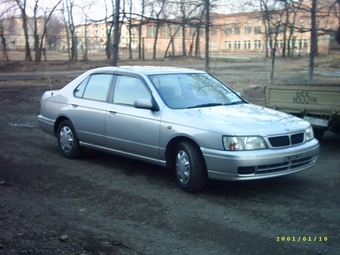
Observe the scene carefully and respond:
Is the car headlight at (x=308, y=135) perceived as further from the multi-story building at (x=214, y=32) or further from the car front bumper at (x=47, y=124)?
the multi-story building at (x=214, y=32)

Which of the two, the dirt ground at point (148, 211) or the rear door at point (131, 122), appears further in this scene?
the rear door at point (131, 122)

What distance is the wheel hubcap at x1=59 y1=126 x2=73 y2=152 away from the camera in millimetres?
8250

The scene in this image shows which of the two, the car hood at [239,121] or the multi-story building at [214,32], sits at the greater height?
the multi-story building at [214,32]

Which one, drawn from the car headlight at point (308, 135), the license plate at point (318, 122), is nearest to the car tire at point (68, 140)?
the car headlight at point (308, 135)

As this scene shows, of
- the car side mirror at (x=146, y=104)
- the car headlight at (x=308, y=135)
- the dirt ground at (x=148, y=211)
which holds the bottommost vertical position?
the dirt ground at (x=148, y=211)

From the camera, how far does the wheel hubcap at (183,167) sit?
20.6ft

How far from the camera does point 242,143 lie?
588 centimetres

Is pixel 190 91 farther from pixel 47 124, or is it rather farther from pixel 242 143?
pixel 47 124

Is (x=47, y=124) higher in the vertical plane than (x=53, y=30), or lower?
lower

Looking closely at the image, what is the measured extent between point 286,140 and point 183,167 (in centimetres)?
132

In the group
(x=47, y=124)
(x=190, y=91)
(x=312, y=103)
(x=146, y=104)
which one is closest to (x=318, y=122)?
(x=312, y=103)

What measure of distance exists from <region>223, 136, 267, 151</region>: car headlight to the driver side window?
5.24 feet

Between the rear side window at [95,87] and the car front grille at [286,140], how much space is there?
2875 mm

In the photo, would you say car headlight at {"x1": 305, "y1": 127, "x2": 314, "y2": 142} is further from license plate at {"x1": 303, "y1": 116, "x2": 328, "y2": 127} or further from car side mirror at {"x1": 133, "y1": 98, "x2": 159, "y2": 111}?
license plate at {"x1": 303, "y1": 116, "x2": 328, "y2": 127}
